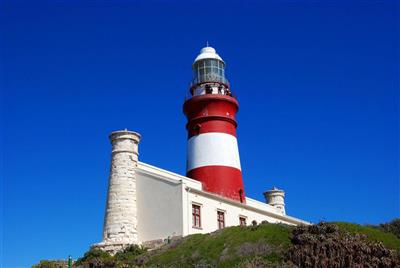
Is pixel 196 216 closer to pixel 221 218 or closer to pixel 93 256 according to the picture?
pixel 221 218

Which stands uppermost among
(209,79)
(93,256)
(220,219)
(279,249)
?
(209,79)

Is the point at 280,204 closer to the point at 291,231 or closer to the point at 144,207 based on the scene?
the point at 144,207

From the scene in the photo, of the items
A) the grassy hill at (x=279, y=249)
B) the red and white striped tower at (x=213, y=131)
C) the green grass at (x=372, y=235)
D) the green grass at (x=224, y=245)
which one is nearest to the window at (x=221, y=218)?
the red and white striped tower at (x=213, y=131)

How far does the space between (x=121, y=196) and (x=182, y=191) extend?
10.3ft

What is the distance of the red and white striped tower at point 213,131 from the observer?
1227 inches

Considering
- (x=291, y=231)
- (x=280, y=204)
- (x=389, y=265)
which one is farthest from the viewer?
(x=280, y=204)

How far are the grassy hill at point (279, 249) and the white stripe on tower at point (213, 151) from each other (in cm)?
793

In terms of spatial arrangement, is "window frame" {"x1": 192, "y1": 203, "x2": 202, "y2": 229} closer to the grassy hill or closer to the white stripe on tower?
the grassy hill

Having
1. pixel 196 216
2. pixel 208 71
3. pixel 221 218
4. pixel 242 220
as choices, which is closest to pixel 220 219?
pixel 221 218

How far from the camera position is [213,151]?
3148 cm

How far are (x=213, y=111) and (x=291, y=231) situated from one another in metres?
12.8

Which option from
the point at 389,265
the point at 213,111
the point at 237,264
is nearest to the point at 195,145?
the point at 213,111

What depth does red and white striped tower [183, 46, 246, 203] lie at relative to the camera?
31172mm

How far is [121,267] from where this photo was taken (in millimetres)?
19234
